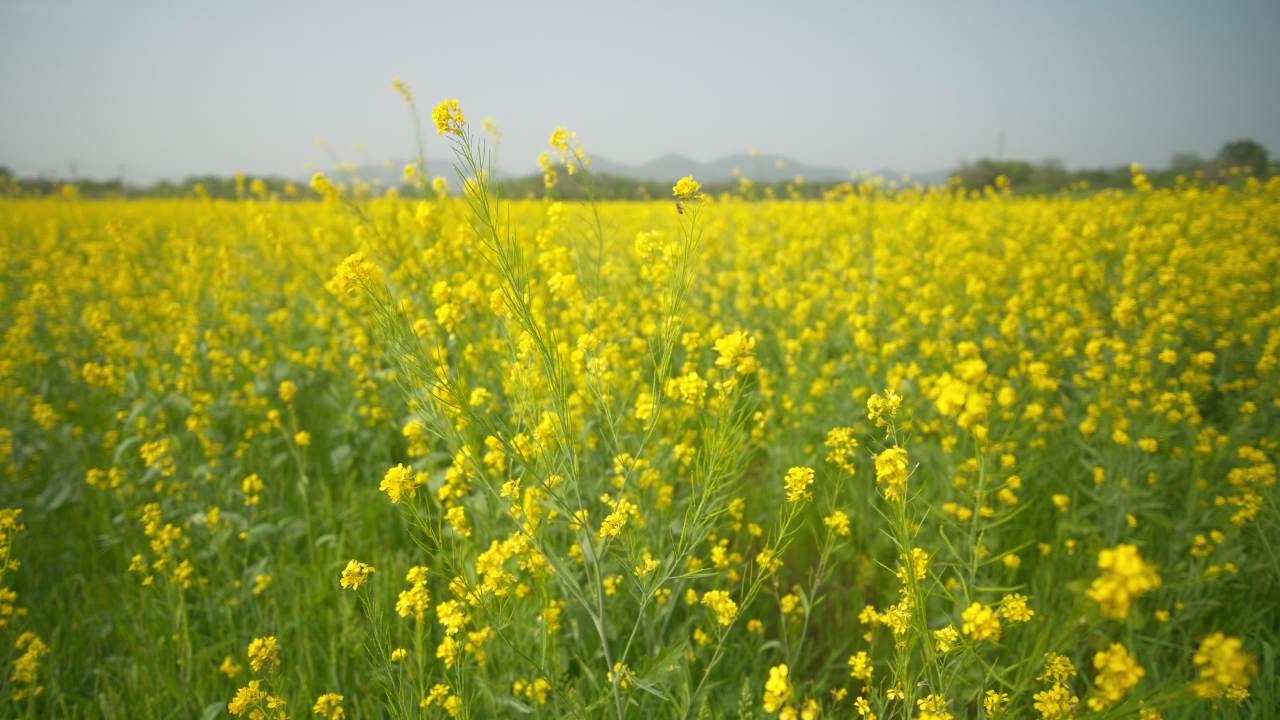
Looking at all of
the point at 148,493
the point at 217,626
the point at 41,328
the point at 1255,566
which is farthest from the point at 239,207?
the point at 1255,566

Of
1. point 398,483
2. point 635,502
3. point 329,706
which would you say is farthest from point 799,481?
point 329,706

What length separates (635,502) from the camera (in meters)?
2.03

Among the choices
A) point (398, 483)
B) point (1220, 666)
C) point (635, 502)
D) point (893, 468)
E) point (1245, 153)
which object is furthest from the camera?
point (1245, 153)

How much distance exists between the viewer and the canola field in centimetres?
142

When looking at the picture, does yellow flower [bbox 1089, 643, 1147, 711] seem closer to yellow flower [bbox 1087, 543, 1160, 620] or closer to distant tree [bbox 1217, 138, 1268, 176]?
yellow flower [bbox 1087, 543, 1160, 620]

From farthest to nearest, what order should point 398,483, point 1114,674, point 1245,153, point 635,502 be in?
point 1245,153 → point 635,502 → point 398,483 → point 1114,674

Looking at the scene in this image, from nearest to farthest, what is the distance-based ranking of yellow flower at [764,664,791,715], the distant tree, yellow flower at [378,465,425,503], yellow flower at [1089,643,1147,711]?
yellow flower at [1089,643,1147,711]
yellow flower at [764,664,791,715]
yellow flower at [378,465,425,503]
the distant tree

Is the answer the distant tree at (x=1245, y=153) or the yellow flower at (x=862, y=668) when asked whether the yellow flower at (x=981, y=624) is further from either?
the distant tree at (x=1245, y=153)

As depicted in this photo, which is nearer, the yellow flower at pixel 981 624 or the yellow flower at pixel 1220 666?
the yellow flower at pixel 1220 666

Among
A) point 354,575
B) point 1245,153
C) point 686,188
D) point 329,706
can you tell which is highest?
point 1245,153

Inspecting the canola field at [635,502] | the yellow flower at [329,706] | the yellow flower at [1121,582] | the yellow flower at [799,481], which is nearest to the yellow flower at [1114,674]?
the canola field at [635,502]

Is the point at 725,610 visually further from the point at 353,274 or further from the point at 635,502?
the point at 353,274

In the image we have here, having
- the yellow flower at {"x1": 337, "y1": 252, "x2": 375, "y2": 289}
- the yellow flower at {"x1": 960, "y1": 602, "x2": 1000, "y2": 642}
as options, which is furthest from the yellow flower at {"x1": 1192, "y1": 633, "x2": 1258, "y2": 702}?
the yellow flower at {"x1": 337, "y1": 252, "x2": 375, "y2": 289}

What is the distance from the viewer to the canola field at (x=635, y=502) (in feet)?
4.67
